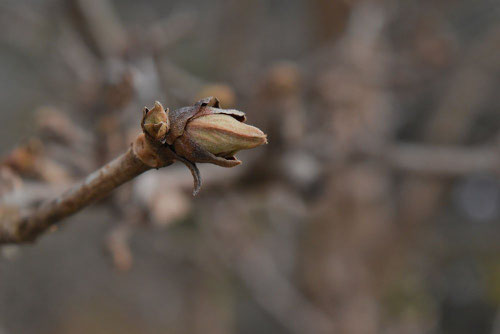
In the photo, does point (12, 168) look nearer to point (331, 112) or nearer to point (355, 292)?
point (331, 112)

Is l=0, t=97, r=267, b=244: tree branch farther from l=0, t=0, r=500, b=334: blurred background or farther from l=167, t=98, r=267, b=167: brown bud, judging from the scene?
l=0, t=0, r=500, b=334: blurred background

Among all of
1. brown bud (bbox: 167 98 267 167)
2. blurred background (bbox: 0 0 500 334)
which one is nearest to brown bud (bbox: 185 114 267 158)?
brown bud (bbox: 167 98 267 167)

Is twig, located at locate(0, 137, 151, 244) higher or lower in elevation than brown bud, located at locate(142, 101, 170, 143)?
lower

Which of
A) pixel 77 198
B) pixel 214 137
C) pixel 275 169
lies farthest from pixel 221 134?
pixel 275 169

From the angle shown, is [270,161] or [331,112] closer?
A: [270,161]

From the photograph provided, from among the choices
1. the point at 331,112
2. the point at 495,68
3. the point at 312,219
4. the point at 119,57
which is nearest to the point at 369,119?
the point at 331,112

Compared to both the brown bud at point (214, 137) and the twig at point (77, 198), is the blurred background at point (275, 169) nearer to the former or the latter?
the twig at point (77, 198)
